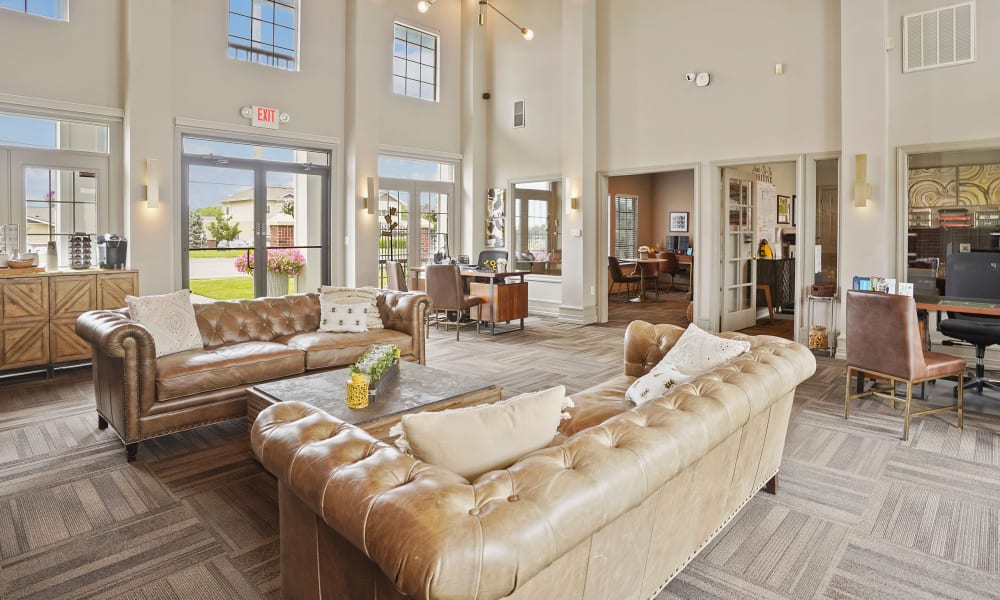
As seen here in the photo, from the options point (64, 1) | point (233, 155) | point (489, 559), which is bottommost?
point (489, 559)

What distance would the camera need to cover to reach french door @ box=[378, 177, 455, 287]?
8.94 m

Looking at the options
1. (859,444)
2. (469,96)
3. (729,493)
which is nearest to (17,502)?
(729,493)

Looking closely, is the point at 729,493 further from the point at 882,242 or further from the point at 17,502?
the point at 882,242

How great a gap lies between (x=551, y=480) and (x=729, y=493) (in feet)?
4.31

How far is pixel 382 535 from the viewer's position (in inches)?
44.2

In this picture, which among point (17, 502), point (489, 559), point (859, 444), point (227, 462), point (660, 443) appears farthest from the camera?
point (859, 444)

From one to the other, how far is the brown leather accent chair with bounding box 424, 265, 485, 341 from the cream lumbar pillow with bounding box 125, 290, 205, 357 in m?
3.35

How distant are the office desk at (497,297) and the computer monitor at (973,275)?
4.44 meters

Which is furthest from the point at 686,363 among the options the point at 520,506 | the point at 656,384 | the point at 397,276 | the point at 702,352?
the point at 397,276

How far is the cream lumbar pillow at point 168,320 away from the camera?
3732mm

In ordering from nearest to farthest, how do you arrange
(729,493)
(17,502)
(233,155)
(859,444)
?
(729,493)
(17,502)
(859,444)
(233,155)

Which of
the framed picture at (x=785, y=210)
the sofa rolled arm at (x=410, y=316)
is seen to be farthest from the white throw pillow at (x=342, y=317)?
the framed picture at (x=785, y=210)

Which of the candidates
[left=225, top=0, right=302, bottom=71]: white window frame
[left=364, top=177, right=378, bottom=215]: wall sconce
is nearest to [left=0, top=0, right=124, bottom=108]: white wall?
[left=225, top=0, right=302, bottom=71]: white window frame

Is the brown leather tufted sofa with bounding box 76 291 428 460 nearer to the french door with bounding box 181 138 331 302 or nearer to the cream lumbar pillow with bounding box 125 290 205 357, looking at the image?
the cream lumbar pillow with bounding box 125 290 205 357
